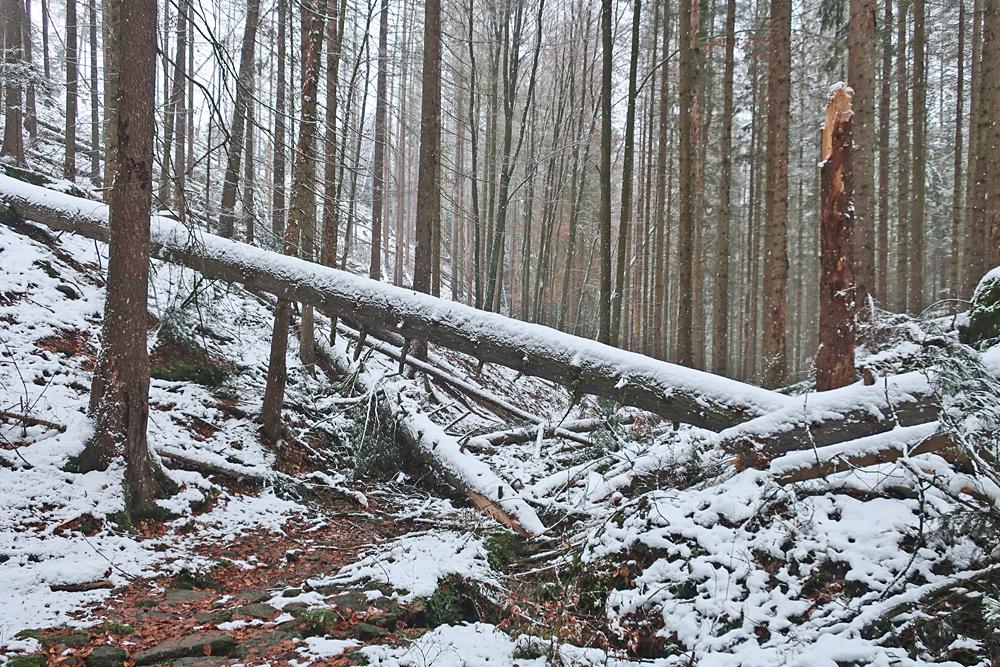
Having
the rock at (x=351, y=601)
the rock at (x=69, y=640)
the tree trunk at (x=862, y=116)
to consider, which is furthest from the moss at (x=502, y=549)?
the tree trunk at (x=862, y=116)

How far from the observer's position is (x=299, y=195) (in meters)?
6.73

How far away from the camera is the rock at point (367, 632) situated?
11.3 ft

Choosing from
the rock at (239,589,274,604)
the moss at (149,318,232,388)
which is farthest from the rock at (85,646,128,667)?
the moss at (149,318,232,388)

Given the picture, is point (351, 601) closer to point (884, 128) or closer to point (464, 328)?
point (464, 328)

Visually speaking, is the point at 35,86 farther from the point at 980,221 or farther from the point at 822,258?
the point at 980,221

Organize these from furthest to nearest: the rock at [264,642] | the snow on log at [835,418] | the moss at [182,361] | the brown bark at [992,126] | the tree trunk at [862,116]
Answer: the brown bark at [992,126], the tree trunk at [862,116], the moss at [182,361], the snow on log at [835,418], the rock at [264,642]

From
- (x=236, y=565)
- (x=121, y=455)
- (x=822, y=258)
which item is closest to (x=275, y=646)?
(x=236, y=565)

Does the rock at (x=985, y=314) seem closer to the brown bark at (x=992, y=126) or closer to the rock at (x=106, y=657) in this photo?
the rock at (x=106, y=657)

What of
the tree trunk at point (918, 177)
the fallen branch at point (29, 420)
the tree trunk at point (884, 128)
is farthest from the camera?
the tree trunk at point (918, 177)

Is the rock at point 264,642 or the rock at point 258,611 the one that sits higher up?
the rock at point 264,642

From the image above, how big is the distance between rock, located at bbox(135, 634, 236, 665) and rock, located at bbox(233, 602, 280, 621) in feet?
1.13

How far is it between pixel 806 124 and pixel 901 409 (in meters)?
22.9

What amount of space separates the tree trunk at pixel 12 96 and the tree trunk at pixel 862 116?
15364 millimetres

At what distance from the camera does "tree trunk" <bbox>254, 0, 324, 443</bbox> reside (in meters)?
6.59
